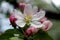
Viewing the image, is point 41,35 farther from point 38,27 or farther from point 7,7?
point 7,7

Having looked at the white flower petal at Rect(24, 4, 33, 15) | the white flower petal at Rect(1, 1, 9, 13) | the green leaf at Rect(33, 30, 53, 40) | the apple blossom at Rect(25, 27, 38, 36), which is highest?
the white flower petal at Rect(24, 4, 33, 15)

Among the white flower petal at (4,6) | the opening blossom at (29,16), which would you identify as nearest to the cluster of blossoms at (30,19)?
the opening blossom at (29,16)

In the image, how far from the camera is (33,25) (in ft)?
2.74

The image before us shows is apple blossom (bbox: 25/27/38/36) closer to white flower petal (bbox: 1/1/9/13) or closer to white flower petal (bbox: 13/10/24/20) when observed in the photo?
white flower petal (bbox: 13/10/24/20)

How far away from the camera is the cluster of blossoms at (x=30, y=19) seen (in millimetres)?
815

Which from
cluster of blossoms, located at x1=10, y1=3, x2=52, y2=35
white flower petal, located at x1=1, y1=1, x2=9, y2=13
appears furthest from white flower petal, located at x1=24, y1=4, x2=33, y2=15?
white flower petal, located at x1=1, y1=1, x2=9, y2=13

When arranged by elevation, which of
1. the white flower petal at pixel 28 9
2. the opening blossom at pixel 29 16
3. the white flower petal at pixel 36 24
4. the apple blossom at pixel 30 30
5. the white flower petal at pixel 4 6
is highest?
the white flower petal at pixel 28 9

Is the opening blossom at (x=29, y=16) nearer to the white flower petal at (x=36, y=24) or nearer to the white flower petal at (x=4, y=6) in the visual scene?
the white flower petal at (x=36, y=24)

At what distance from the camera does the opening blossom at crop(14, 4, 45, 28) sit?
825 mm

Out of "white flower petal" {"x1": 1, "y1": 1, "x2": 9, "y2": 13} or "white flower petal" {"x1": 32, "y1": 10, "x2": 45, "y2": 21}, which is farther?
"white flower petal" {"x1": 1, "y1": 1, "x2": 9, "y2": 13}

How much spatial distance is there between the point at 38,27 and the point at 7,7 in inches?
87.3

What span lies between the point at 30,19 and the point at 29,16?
0.01m

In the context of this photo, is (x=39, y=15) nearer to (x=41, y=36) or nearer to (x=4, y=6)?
(x=41, y=36)

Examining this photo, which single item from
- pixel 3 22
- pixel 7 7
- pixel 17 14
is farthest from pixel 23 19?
pixel 7 7
